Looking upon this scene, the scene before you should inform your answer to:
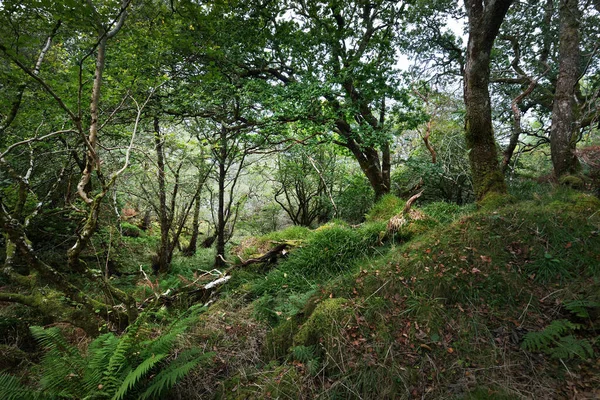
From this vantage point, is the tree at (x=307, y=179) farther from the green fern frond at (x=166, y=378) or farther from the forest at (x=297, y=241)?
the green fern frond at (x=166, y=378)

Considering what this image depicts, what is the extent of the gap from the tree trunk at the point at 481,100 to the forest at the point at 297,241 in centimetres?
3

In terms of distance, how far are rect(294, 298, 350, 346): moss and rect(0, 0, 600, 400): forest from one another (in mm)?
16

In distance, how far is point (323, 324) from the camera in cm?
274

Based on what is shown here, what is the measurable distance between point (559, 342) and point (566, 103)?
5.52 meters

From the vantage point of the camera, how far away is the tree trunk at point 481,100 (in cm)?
388

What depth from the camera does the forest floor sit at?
6.72ft

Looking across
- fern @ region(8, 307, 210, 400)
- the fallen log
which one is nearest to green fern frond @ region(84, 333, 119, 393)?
fern @ region(8, 307, 210, 400)

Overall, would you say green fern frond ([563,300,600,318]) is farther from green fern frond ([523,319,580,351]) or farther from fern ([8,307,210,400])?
fern ([8,307,210,400])

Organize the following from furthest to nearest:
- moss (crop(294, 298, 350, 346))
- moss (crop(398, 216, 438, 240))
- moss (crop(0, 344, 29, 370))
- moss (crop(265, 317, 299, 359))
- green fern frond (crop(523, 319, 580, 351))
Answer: moss (crop(398, 216, 438, 240))
moss (crop(0, 344, 29, 370))
moss (crop(265, 317, 299, 359))
moss (crop(294, 298, 350, 346))
green fern frond (crop(523, 319, 580, 351))

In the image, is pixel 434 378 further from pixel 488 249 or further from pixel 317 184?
pixel 317 184

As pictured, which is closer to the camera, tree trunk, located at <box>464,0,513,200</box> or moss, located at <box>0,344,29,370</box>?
moss, located at <box>0,344,29,370</box>

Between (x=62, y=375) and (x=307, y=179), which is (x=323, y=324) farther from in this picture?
(x=307, y=179)

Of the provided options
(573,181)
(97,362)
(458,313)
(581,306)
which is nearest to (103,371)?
(97,362)

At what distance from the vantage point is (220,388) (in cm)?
247
